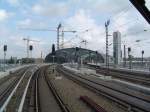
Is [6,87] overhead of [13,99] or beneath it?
overhead

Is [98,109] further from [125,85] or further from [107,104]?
[125,85]

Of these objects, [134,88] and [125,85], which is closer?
[134,88]

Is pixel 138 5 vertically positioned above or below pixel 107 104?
above

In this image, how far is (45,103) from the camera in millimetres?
29344

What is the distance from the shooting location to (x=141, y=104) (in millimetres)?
27141

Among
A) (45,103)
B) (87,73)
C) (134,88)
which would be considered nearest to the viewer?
(45,103)

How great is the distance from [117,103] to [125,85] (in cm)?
1540

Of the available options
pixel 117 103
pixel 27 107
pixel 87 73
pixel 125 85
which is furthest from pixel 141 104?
pixel 87 73

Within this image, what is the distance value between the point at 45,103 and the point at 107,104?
5.01m

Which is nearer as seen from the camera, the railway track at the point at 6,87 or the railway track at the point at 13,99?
the railway track at the point at 13,99

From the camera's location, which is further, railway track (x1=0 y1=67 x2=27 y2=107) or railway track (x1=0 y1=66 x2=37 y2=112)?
railway track (x1=0 y1=67 x2=27 y2=107)

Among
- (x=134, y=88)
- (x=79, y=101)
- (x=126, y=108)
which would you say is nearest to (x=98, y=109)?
(x=126, y=108)

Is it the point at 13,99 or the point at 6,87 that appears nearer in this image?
the point at 13,99

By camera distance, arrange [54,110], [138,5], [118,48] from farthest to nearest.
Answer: [118,48] → [54,110] → [138,5]
